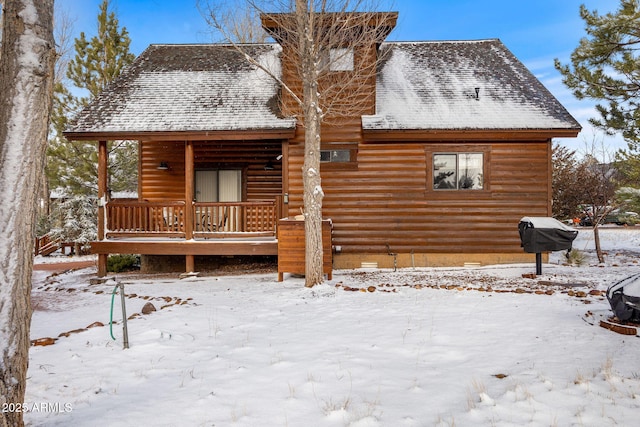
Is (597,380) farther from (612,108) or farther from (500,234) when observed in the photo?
(612,108)

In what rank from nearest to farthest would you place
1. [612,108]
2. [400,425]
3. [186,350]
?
[400,425] < [186,350] < [612,108]

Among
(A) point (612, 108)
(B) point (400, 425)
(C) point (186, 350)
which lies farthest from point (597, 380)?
(A) point (612, 108)

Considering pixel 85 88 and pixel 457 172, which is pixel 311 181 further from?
pixel 85 88

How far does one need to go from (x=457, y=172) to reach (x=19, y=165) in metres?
10.3

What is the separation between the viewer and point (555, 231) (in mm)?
9164

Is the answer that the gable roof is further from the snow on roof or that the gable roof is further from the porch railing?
the snow on roof

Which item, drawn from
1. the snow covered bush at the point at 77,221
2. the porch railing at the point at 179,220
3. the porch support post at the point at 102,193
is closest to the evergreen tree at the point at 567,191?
the porch railing at the point at 179,220

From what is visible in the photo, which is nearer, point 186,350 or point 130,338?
point 186,350

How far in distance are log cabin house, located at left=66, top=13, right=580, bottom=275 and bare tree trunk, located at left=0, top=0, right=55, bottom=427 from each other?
7668 millimetres

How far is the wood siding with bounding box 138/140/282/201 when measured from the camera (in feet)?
42.8

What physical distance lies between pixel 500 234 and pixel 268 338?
8296mm

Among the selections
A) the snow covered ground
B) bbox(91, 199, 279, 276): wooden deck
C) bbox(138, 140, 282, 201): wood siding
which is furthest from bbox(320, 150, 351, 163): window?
the snow covered ground

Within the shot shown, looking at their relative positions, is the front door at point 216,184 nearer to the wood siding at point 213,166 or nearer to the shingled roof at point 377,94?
the wood siding at point 213,166

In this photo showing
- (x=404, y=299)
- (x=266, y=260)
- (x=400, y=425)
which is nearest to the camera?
(x=400, y=425)
